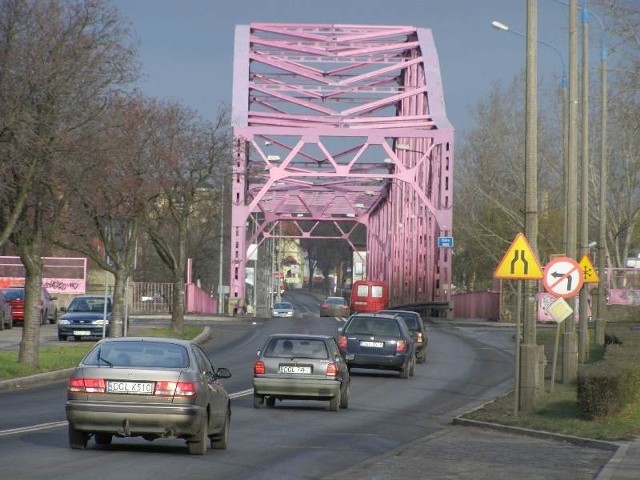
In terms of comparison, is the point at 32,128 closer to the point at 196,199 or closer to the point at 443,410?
the point at 443,410

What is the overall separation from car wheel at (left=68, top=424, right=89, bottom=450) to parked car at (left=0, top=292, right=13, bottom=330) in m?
35.3

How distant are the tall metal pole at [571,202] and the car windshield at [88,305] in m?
19.9

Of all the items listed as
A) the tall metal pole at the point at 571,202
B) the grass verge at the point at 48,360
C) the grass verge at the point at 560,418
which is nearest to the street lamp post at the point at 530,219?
the grass verge at the point at 560,418

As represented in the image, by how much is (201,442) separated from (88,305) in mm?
30908

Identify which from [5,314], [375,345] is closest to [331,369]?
[375,345]

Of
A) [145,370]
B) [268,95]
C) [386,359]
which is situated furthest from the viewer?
[268,95]

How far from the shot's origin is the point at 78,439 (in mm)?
15641

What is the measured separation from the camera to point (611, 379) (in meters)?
19.6

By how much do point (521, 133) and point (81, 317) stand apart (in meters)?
34.6

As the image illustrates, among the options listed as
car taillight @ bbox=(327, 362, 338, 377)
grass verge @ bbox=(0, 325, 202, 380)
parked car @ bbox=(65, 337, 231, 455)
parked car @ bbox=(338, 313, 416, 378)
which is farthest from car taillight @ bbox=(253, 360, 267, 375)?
parked car @ bbox=(338, 313, 416, 378)

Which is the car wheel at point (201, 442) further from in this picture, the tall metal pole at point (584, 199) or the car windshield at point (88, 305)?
the car windshield at point (88, 305)

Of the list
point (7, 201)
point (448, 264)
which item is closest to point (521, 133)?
point (448, 264)

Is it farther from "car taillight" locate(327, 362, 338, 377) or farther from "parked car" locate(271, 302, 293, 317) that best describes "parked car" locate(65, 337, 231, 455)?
"parked car" locate(271, 302, 293, 317)

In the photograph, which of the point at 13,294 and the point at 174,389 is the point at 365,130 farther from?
the point at 174,389
